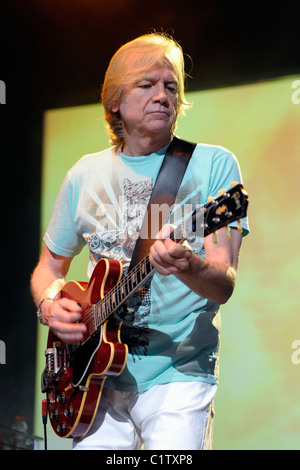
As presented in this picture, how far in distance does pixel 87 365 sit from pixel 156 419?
1.01ft

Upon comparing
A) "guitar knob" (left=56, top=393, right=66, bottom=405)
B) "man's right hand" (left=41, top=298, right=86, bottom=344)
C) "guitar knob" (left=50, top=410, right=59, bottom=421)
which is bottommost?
"guitar knob" (left=50, top=410, right=59, bottom=421)

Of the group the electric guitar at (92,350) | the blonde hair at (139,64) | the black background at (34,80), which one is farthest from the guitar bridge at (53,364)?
the black background at (34,80)

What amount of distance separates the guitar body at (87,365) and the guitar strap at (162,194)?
0.12 meters

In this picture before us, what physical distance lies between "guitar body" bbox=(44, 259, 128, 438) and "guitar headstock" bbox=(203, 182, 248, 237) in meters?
0.51

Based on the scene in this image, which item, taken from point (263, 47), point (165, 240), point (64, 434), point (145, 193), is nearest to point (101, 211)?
point (145, 193)

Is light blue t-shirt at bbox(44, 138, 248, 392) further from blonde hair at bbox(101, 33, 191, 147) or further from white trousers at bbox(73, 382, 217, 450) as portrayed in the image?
blonde hair at bbox(101, 33, 191, 147)

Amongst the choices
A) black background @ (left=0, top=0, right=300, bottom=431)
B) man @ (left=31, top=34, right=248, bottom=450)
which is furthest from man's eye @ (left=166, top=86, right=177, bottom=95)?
black background @ (left=0, top=0, right=300, bottom=431)

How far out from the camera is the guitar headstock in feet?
5.24

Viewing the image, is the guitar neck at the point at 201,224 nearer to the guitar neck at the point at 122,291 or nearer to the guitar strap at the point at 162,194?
the guitar neck at the point at 122,291

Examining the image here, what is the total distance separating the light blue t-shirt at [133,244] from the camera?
6.63 ft

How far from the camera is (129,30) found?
11.5 feet

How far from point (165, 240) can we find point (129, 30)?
214 cm

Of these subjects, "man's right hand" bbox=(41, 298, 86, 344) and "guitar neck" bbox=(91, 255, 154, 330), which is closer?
"guitar neck" bbox=(91, 255, 154, 330)
